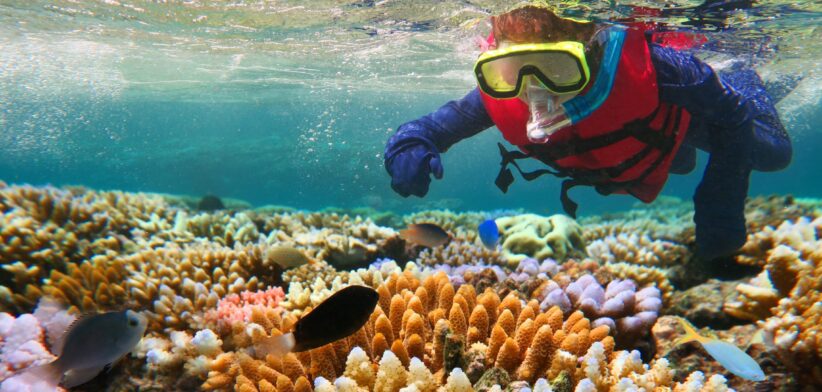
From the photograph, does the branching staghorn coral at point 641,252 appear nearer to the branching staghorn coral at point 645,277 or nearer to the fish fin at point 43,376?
the branching staghorn coral at point 645,277

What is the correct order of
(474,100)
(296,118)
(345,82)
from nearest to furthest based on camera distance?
(474,100), (345,82), (296,118)

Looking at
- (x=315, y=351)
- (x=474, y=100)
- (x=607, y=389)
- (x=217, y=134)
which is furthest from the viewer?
(x=217, y=134)

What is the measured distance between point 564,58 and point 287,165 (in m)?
32.4

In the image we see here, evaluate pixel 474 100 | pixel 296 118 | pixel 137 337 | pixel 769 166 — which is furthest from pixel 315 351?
pixel 296 118

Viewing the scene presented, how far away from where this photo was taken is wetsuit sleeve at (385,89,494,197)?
4.09 meters

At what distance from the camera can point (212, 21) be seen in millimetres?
13156

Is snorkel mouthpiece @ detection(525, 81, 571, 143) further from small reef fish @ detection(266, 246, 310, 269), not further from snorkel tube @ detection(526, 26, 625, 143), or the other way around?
small reef fish @ detection(266, 246, 310, 269)

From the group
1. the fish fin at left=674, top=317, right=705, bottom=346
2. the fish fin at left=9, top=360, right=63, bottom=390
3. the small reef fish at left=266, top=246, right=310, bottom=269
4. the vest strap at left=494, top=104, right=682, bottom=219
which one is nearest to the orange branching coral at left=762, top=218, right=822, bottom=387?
the fish fin at left=674, top=317, right=705, bottom=346

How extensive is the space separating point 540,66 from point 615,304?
2.04 meters

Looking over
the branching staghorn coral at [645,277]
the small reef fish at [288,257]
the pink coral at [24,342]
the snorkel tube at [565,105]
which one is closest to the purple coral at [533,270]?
the branching staghorn coral at [645,277]

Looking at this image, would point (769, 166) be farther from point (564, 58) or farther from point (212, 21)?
point (212, 21)

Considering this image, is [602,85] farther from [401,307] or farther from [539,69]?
[401,307]

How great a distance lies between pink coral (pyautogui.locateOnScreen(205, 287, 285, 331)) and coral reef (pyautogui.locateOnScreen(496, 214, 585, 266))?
3244 mm

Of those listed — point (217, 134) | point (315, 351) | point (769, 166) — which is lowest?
point (217, 134)
